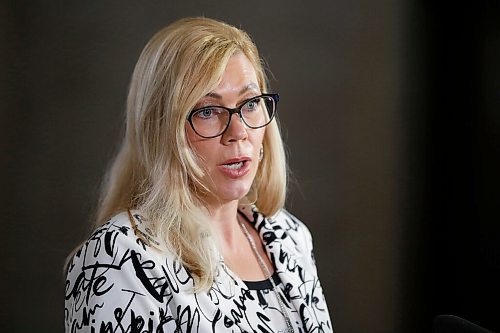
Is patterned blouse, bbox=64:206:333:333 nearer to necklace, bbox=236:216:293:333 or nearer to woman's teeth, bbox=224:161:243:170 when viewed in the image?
necklace, bbox=236:216:293:333

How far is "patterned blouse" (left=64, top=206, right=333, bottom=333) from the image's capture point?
1.32 metres

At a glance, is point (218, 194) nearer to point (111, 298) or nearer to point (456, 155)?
point (111, 298)

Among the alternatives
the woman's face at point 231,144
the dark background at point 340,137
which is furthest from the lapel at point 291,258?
the dark background at point 340,137

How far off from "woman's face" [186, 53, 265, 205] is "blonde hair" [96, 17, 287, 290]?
0.02 meters

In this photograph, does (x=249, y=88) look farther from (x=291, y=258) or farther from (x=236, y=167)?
(x=291, y=258)

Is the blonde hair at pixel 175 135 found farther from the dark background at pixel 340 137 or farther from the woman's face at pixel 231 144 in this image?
the dark background at pixel 340 137

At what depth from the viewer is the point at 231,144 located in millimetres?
1481

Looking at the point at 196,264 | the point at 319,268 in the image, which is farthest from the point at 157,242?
the point at 319,268

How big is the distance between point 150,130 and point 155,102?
56 millimetres

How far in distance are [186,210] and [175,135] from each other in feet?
0.48

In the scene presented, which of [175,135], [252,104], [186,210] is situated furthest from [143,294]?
[252,104]

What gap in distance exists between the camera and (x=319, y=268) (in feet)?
7.38

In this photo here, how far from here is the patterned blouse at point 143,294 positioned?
1.32m

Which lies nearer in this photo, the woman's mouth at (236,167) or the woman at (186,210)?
the woman at (186,210)
